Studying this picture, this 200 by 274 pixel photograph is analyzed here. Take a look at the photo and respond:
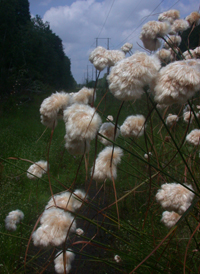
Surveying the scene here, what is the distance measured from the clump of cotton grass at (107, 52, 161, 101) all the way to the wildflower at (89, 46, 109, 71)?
0.26 metres

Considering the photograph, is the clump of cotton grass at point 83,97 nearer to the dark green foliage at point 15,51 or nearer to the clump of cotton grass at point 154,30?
the clump of cotton grass at point 154,30

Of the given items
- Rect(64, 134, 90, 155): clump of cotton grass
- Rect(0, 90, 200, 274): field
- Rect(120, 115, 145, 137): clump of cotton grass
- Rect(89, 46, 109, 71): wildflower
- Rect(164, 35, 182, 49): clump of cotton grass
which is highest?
Rect(164, 35, 182, 49): clump of cotton grass

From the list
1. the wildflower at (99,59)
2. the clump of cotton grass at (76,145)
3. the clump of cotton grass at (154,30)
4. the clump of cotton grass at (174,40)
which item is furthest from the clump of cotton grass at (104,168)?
→ the clump of cotton grass at (174,40)

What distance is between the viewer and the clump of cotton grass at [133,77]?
18.4 inches

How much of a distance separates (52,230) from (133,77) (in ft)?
1.52

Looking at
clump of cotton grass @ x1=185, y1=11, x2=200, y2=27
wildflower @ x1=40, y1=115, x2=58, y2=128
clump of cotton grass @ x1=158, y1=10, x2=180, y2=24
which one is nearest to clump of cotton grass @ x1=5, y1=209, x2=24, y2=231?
wildflower @ x1=40, y1=115, x2=58, y2=128

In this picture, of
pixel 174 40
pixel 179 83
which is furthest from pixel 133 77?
pixel 174 40

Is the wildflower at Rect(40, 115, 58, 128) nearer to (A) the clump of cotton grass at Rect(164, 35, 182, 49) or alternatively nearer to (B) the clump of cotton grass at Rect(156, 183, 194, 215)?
(B) the clump of cotton grass at Rect(156, 183, 194, 215)

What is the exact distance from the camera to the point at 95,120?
55cm

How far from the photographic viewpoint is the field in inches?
28.8

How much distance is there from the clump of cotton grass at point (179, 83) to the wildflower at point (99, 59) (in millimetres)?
324

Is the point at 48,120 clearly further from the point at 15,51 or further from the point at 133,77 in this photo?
the point at 15,51

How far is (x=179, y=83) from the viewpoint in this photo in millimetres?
434

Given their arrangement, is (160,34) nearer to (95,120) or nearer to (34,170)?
(95,120)
